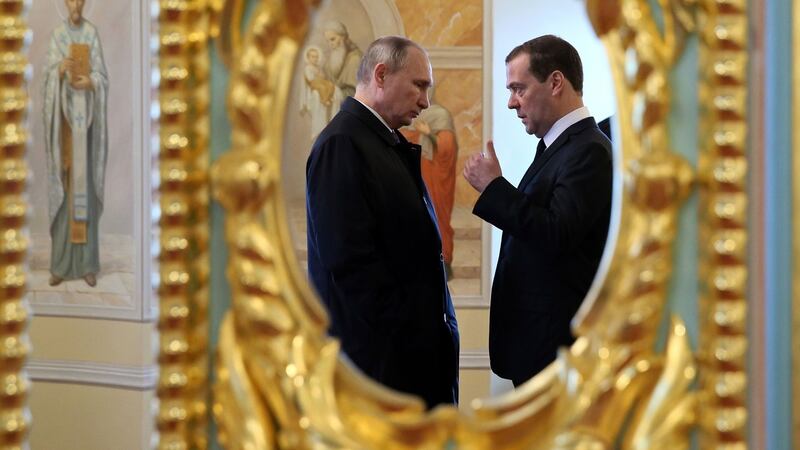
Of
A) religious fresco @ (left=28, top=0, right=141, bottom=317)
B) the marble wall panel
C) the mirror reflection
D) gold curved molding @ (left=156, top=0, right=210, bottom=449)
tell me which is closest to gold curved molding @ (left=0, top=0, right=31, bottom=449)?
gold curved molding @ (left=156, top=0, right=210, bottom=449)

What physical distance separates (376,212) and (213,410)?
10.1 inches

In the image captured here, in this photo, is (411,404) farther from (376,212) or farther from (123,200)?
(123,200)

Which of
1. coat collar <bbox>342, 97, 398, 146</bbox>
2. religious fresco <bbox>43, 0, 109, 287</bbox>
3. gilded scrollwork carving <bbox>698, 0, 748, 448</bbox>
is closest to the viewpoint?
gilded scrollwork carving <bbox>698, 0, 748, 448</bbox>

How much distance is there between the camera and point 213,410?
1107 millimetres

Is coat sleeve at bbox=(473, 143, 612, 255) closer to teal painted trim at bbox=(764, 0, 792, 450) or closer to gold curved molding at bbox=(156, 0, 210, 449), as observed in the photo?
teal painted trim at bbox=(764, 0, 792, 450)

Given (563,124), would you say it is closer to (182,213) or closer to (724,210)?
(724,210)

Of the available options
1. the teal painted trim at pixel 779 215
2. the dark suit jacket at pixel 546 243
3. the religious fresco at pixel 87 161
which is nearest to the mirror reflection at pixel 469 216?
the dark suit jacket at pixel 546 243

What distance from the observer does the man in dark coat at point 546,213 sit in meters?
1.09

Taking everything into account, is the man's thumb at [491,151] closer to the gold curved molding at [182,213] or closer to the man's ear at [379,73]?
the man's ear at [379,73]

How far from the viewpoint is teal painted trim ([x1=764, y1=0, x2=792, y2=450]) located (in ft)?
3.42

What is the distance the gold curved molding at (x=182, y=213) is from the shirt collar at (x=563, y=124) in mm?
339

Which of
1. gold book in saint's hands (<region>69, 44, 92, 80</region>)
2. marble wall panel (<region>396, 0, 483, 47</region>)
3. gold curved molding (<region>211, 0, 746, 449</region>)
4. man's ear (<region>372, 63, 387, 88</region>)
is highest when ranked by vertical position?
gold book in saint's hands (<region>69, 44, 92, 80</region>)

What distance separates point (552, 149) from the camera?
3.64 feet

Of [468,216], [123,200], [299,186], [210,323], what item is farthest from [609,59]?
[123,200]
